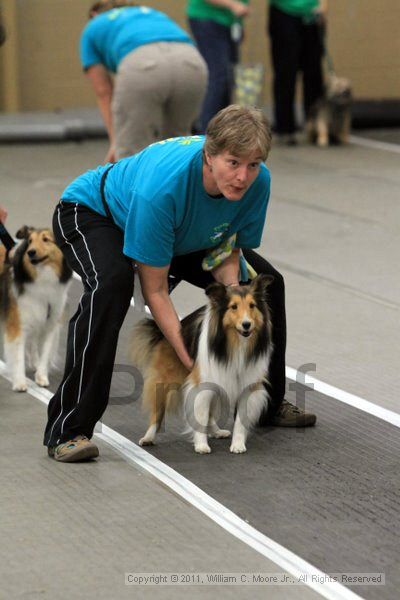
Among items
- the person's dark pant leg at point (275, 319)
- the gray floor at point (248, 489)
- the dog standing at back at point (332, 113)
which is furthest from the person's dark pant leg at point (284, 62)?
the person's dark pant leg at point (275, 319)

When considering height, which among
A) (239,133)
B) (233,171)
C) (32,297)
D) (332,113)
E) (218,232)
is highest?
(239,133)

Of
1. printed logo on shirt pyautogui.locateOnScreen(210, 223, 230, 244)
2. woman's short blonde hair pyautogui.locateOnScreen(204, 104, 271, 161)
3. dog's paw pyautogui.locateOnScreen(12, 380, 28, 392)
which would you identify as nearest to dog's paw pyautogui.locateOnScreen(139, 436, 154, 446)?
printed logo on shirt pyautogui.locateOnScreen(210, 223, 230, 244)

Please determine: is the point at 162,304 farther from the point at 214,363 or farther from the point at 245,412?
the point at 245,412

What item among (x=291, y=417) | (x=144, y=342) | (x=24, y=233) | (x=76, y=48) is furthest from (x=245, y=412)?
(x=76, y=48)

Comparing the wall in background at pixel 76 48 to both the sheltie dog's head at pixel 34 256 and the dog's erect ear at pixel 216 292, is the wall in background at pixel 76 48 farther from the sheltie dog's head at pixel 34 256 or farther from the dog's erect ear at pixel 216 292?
the dog's erect ear at pixel 216 292

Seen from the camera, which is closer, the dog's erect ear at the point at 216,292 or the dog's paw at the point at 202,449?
the dog's erect ear at the point at 216,292

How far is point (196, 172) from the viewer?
4086mm

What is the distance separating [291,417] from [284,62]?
7.25 m

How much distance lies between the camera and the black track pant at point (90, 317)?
4.18 m

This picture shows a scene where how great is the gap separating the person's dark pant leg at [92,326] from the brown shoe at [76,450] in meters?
0.02

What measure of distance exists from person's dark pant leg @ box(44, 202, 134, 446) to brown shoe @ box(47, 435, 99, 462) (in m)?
0.02

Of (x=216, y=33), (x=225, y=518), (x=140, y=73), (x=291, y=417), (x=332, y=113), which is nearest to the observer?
(x=225, y=518)

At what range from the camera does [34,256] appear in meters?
5.23

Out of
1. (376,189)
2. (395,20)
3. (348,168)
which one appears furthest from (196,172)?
(395,20)
